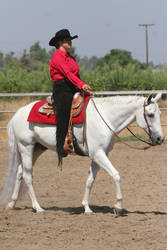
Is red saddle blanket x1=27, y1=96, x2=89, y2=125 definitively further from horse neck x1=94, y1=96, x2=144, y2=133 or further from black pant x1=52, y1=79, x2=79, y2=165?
horse neck x1=94, y1=96, x2=144, y2=133

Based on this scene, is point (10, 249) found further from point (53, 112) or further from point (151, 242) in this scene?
point (53, 112)

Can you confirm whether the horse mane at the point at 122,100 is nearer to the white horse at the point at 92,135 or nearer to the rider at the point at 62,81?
the white horse at the point at 92,135

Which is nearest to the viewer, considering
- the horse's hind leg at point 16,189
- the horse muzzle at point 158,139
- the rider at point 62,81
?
the horse muzzle at point 158,139

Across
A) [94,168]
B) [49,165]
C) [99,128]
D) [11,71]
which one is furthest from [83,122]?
[11,71]

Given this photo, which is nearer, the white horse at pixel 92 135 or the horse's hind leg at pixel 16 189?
the white horse at pixel 92 135

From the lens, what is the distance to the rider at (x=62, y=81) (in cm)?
574

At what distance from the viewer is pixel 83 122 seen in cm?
576

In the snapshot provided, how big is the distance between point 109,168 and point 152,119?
0.75 meters

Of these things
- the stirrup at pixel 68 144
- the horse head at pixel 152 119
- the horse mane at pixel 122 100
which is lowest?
the stirrup at pixel 68 144

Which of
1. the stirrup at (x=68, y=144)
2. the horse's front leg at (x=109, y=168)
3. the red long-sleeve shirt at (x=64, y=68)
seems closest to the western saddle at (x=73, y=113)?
the stirrup at (x=68, y=144)

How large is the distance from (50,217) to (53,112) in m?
1.28

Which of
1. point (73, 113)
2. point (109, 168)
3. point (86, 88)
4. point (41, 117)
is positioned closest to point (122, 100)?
point (86, 88)

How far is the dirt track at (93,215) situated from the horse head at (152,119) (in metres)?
0.93

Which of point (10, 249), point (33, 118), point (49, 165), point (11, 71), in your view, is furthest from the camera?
point (11, 71)
